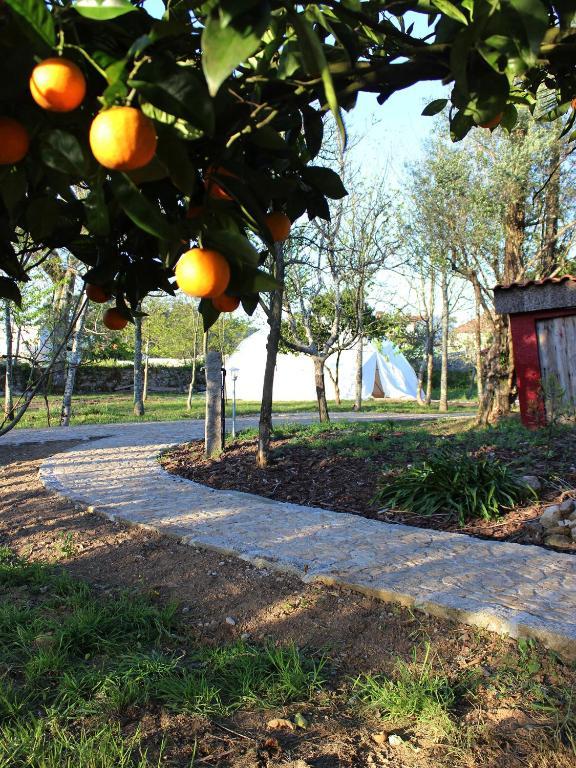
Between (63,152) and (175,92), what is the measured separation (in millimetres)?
214

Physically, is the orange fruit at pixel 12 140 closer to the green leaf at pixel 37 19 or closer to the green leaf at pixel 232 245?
the green leaf at pixel 37 19

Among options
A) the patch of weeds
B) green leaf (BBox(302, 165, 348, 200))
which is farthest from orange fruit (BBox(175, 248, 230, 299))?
the patch of weeds

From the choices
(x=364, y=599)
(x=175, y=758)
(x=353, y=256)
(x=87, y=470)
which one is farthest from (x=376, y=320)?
(x=175, y=758)

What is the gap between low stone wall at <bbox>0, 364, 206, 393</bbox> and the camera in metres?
30.1

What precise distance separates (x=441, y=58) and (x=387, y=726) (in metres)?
2.21

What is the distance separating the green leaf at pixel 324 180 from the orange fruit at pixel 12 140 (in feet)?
1.96

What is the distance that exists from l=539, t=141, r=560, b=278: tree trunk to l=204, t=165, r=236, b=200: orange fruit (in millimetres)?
12405

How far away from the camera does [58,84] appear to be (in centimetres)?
85

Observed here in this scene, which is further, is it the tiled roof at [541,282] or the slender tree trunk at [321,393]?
the slender tree trunk at [321,393]

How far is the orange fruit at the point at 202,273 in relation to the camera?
977mm

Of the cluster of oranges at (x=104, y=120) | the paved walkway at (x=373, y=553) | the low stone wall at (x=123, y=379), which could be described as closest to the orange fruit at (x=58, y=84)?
the cluster of oranges at (x=104, y=120)

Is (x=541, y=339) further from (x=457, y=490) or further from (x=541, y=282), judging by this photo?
(x=457, y=490)

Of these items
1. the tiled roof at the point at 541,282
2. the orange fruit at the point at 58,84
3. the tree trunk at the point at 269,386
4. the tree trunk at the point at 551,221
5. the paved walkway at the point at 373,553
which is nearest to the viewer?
the orange fruit at the point at 58,84

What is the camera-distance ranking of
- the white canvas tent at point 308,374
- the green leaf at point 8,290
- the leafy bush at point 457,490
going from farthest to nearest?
the white canvas tent at point 308,374 < the leafy bush at point 457,490 < the green leaf at point 8,290
